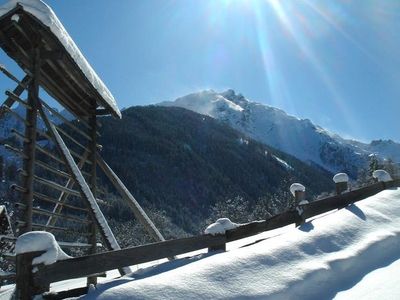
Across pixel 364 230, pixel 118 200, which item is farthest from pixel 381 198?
pixel 118 200

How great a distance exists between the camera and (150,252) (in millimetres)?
4887

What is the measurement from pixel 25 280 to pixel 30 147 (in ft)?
9.29

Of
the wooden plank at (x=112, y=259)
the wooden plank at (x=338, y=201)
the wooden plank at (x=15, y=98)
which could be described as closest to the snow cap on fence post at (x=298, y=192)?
the wooden plank at (x=338, y=201)

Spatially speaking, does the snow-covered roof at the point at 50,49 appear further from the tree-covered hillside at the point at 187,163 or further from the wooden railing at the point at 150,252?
the tree-covered hillside at the point at 187,163

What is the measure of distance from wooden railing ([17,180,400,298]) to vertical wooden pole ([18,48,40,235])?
210 cm

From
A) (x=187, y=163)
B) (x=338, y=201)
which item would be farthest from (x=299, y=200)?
(x=187, y=163)

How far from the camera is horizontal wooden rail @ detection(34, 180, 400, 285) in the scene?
4000mm

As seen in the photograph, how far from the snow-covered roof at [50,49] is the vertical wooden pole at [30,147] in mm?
341

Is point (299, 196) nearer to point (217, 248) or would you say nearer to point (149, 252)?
point (217, 248)

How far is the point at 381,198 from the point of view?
9180 mm

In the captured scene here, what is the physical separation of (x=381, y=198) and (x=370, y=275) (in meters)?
3.83

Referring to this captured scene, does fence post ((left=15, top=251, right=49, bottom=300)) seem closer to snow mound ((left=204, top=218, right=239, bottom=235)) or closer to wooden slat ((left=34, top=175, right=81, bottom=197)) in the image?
snow mound ((left=204, top=218, right=239, bottom=235))

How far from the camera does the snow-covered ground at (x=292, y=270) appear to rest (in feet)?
14.1

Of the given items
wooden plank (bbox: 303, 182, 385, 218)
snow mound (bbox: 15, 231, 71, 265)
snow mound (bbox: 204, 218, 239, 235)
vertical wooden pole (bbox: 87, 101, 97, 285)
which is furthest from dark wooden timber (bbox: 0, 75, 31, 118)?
wooden plank (bbox: 303, 182, 385, 218)
